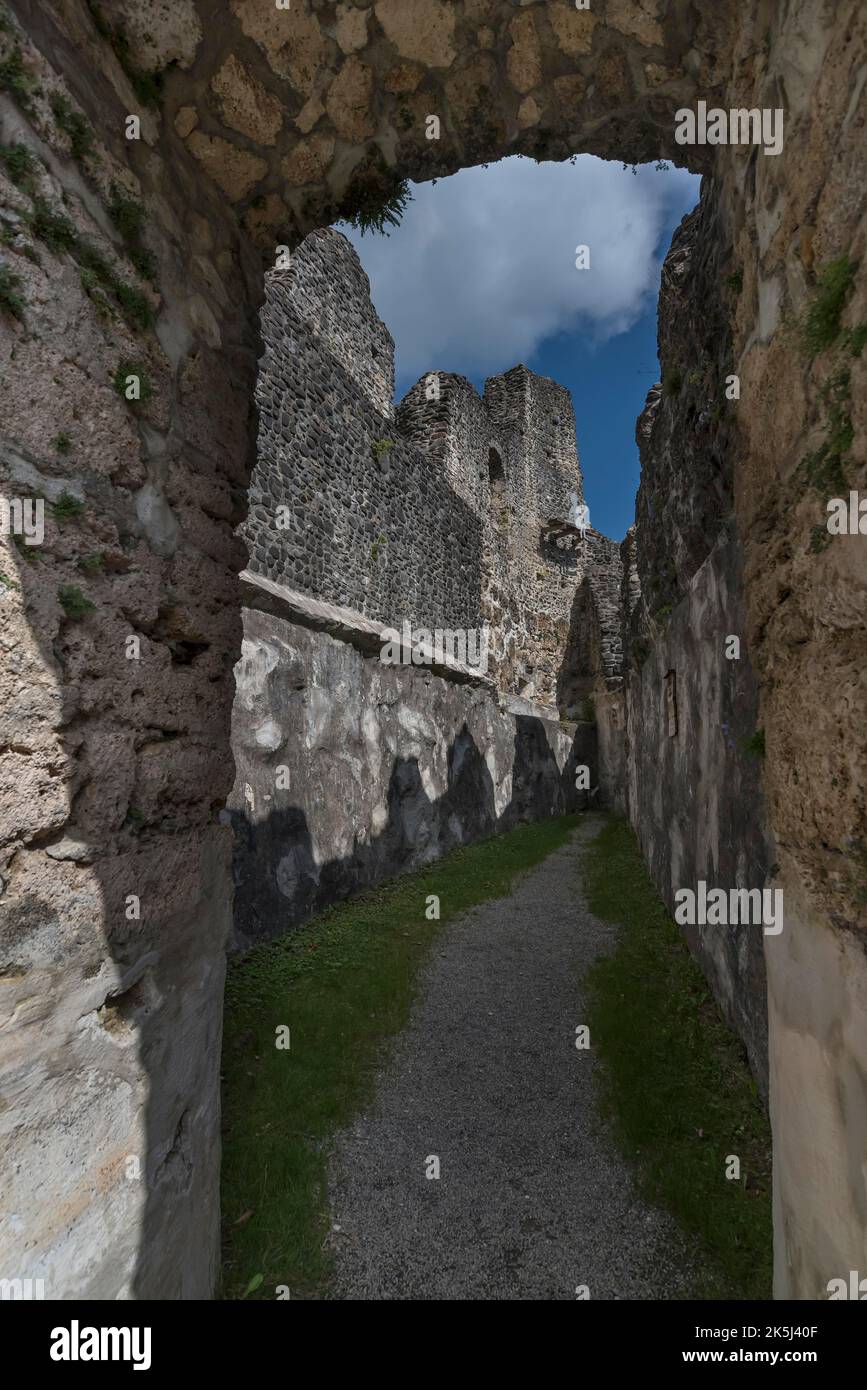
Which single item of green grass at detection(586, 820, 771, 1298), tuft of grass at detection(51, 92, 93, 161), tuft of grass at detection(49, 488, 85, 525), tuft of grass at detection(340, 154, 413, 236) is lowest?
green grass at detection(586, 820, 771, 1298)

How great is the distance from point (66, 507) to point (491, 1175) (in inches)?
120

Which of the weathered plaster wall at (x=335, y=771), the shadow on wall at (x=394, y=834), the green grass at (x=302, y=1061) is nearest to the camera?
the green grass at (x=302, y=1061)

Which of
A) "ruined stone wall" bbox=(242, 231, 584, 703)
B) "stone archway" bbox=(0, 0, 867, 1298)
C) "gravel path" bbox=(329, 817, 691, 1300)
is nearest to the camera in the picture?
"stone archway" bbox=(0, 0, 867, 1298)

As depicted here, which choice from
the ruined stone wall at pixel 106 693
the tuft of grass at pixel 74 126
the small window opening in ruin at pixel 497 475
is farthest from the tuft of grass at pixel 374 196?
the small window opening in ruin at pixel 497 475

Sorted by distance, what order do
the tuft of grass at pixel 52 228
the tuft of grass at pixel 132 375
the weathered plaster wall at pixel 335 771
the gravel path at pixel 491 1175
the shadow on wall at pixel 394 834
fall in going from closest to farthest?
1. the tuft of grass at pixel 52 228
2. the tuft of grass at pixel 132 375
3. the gravel path at pixel 491 1175
4. the shadow on wall at pixel 394 834
5. the weathered plaster wall at pixel 335 771

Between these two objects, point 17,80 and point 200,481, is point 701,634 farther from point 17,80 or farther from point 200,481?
point 17,80

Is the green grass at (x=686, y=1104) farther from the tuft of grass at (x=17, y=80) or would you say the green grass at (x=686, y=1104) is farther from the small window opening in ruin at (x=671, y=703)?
the tuft of grass at (x=17, y=80)

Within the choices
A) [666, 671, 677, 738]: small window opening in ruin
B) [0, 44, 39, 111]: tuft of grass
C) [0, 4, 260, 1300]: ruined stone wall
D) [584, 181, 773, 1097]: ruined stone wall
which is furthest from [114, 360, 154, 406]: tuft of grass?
[666, 671, 677, 738]: small window opening in ruin

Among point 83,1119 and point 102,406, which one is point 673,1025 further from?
point 102,406

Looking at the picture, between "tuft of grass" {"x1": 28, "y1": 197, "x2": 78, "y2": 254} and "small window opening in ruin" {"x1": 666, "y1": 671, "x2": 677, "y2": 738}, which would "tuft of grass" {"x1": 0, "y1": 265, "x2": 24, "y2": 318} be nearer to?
"tuft of grass" {"x1": 28, "y1": 197, "x2": 78, "y2": 254}

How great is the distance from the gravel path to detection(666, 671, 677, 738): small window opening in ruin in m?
2.62

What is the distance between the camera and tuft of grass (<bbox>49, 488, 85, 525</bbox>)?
1543mm

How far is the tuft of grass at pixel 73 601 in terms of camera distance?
1548 millimetres

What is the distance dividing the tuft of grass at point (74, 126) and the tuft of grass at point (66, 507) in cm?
88
